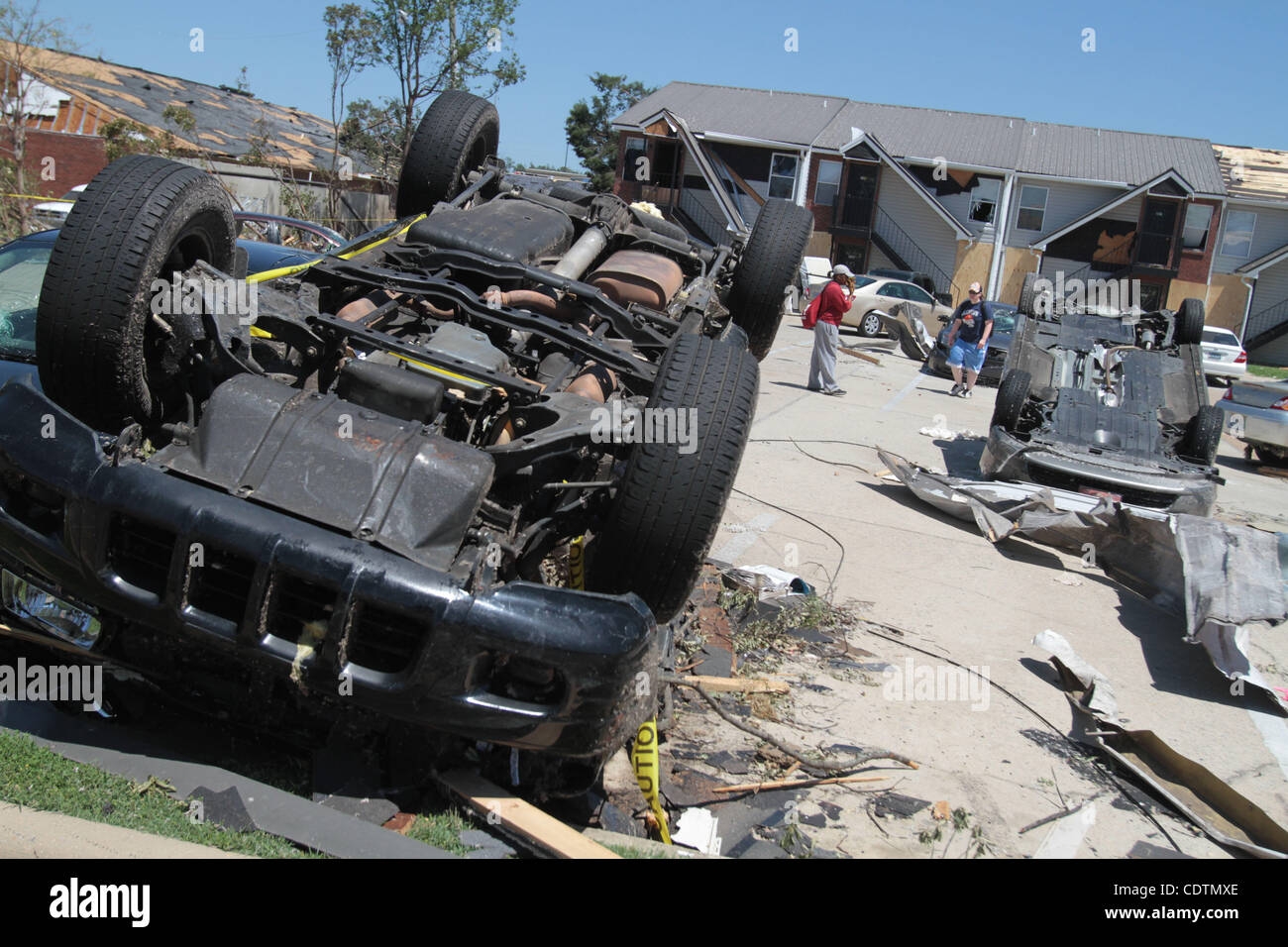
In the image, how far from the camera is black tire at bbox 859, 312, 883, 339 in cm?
2170

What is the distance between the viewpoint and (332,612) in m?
2.96

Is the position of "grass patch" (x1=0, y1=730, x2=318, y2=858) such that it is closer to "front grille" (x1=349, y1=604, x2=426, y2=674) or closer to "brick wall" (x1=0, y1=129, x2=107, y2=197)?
"front grille" (x1=349, y1=604, x2=426, y2=674)

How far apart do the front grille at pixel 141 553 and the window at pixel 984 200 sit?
3564 centimetres

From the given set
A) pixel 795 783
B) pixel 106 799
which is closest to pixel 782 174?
pixel 795 783

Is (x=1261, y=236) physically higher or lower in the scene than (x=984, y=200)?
lower

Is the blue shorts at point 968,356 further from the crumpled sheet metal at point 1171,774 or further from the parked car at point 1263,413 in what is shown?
the crumpled sheet metal at point 1171,774

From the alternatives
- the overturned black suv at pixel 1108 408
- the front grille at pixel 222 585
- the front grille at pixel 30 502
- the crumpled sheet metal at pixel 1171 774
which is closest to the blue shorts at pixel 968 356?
the overturned black suv at pixel 1108 408

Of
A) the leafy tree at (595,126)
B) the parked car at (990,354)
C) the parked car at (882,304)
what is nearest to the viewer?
the parked car at (990,354)

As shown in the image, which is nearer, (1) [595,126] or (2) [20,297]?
(2) [20,297]

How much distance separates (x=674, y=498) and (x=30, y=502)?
2.11m

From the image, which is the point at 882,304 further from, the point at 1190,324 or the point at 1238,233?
the point at 1238,233

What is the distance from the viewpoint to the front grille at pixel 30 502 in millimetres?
3293

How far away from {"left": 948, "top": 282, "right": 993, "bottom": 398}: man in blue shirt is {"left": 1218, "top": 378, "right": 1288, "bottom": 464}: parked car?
327 cm

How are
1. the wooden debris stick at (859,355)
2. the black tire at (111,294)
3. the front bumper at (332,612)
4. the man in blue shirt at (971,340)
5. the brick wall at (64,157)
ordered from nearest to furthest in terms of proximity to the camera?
1. the front bumper at (332,612)
2. the black tire at (111,294)
3. the man in blue shirt at (971,340)
4. the wooden debris stick at (859,355)
5. the brick wall at (64,157)
